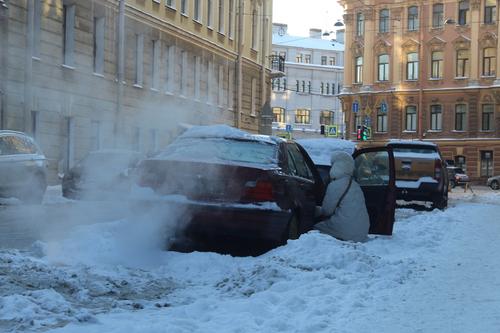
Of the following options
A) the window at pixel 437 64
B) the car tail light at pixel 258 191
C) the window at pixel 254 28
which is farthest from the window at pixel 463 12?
the car tail light at pixel 258 191

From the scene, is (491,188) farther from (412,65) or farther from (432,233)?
(432,233)

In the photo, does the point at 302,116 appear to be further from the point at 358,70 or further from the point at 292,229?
the point at 292,229

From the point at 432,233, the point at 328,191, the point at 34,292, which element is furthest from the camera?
the point at 432,233

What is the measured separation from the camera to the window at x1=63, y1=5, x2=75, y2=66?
496 centimetres

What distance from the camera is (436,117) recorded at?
2050 inches

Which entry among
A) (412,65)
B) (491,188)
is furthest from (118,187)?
(412,65)

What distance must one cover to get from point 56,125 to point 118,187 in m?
2.37

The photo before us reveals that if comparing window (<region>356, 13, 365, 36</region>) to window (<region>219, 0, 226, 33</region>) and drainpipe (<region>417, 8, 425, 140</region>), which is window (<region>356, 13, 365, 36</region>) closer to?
drainpipe (<region>417, 8, 425, 140</region>)

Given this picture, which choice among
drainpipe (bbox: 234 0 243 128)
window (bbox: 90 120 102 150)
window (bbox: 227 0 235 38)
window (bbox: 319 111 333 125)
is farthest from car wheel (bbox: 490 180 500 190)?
window (bbox: 90 120 102 150)

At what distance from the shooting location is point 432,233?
1040cm

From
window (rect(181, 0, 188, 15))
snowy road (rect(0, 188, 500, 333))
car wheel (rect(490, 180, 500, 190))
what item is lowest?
car wheel (rect(490, 180, 500, 190))

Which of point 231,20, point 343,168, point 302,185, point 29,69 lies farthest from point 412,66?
point 29,69

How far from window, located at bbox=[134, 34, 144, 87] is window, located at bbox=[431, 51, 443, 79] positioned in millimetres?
48415

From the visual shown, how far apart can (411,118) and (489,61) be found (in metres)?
7.10
